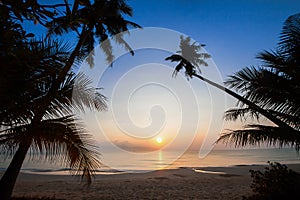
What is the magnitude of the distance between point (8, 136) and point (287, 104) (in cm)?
621

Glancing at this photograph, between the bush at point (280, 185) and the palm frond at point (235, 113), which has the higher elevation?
the palm frond at point (235, 113)

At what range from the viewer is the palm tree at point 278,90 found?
473cm

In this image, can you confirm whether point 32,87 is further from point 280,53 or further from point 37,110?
point 280,53

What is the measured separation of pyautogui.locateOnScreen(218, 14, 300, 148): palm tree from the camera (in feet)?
15.5

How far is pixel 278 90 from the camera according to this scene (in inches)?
207

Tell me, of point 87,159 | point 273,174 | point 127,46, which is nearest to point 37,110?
point 87,159

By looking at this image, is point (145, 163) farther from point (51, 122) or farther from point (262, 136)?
point (51, 122)

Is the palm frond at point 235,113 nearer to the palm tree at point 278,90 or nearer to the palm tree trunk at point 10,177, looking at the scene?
the palm tree at point 278,90

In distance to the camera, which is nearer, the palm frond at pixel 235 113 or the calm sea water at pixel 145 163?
the palm frond at pixel 235 113

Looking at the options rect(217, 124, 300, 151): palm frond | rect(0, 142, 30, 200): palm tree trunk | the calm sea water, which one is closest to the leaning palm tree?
rect(0, 142, 30, 200): palm tree trunk

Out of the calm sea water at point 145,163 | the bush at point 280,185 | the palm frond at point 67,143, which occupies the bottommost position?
the calm sea water at point 145,163

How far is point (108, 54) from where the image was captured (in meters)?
12.5

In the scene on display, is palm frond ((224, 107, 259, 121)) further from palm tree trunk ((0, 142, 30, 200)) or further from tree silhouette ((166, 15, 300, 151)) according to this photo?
palm tree trunk ((0, 142, 30, 200))

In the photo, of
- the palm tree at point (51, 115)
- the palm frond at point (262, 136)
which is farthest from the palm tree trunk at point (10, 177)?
the palm frond at point (262, 136)
